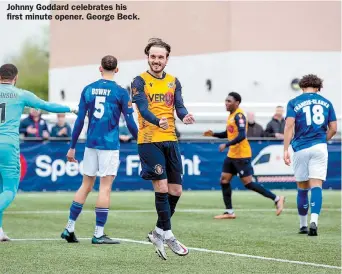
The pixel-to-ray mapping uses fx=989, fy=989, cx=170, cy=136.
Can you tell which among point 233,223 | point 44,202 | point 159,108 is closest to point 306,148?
point 233,223

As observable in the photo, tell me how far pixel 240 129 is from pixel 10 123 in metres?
5.97

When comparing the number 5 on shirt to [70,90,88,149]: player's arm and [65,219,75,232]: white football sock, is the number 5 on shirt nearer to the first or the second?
[70,90,88,149]: player's arm

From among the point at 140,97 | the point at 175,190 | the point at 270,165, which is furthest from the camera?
the point at 270,165

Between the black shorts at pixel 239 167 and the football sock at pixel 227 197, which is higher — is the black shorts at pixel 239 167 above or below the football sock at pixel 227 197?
above

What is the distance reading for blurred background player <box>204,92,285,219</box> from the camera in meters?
16.2

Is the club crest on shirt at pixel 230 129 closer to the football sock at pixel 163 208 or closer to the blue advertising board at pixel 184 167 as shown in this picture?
the football sock at pixel 163 208

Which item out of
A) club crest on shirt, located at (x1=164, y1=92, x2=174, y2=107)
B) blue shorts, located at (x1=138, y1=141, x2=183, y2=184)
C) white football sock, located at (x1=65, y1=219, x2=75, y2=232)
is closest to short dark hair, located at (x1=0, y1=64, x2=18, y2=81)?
white football sock, located at (x1=65, y1=219, x2=75, y2=232)

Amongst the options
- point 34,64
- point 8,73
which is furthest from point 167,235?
point 34,64

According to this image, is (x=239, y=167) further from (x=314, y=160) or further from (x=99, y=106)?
(x=99, y=106)

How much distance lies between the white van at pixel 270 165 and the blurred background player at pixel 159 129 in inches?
540

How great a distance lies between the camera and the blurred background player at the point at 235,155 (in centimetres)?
1620

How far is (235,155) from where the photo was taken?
54.5 feet

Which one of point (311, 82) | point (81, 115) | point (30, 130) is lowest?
point (30, 130)

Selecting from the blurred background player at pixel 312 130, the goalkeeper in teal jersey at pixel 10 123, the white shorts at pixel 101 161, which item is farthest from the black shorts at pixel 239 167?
the goalkeeper in teal jersey at pixel 10 123
